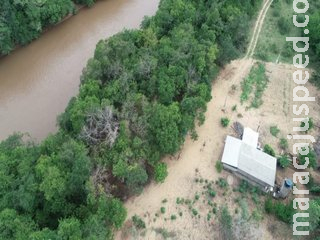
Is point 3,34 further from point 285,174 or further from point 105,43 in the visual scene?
point 285,174

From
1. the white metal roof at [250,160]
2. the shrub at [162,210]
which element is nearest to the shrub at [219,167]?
the white metal roof at [250,160]

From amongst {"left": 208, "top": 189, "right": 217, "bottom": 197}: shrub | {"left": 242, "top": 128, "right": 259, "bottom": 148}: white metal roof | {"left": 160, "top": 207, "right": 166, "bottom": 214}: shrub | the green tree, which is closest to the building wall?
{"left": 208, "top": 189, "right": 217, "bottom": 197}: shrub

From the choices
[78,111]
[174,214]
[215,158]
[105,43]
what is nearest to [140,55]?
[105,43]

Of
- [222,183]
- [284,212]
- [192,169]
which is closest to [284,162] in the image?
[284,212]

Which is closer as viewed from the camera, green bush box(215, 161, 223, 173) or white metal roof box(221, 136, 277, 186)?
white metal roof box(221, 136, 277, 186)

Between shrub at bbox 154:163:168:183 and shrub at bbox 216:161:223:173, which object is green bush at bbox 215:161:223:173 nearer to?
shrub at bbox 216:161:223:173

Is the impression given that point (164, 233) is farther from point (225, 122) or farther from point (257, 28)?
point (257, 28)
